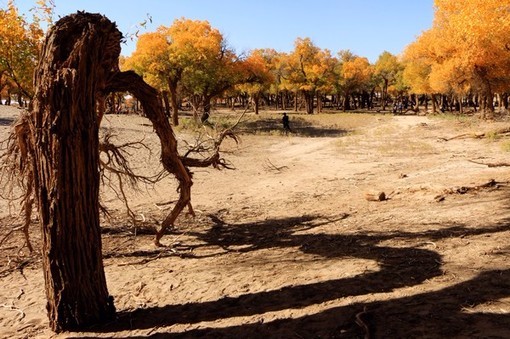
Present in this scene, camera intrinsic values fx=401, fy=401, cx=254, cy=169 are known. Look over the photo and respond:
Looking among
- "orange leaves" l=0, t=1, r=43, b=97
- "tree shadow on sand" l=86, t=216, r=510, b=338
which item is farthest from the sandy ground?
"orange leaves" l=0, t=1, r=43, b=97

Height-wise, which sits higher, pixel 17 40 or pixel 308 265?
pixel 17 40

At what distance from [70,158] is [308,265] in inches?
144

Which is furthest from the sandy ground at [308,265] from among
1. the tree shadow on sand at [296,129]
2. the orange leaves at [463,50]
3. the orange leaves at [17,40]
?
the tree shadow on sand at [296,129]

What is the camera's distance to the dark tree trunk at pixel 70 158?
158 inches

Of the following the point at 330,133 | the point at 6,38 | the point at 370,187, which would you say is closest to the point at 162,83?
the point at 330,133

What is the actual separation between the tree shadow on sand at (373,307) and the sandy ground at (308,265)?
18mm

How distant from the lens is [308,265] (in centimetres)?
601

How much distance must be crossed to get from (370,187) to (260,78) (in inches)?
959

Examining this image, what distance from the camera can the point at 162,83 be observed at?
105 ft

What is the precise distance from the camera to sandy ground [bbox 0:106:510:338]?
4137 mm

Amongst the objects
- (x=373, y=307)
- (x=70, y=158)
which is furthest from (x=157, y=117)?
(x=373, y=307)

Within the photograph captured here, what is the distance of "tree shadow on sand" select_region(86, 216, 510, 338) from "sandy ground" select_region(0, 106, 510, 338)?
0.7 inches

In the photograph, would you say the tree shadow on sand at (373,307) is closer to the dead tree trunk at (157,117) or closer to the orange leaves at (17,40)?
the dead tree trunk at (157,117)

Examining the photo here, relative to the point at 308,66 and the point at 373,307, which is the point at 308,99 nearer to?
the point at 308,66
